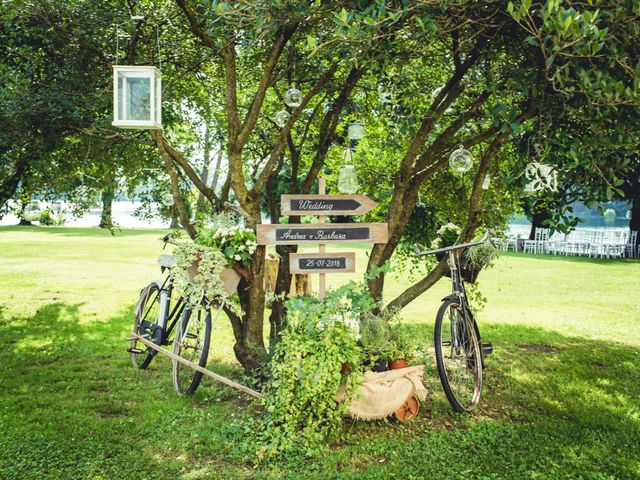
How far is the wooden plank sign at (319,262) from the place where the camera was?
449 centimetres

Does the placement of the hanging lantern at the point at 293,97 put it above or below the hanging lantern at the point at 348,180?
above

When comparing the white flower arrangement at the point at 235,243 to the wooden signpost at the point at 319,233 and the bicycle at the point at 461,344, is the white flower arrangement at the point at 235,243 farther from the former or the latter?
the bicycle at the point at 461,344

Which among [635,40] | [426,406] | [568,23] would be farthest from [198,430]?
[635,40]

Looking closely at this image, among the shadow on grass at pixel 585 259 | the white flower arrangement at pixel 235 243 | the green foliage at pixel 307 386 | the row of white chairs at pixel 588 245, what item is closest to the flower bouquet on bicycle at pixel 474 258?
the green foliage at pixel 307 386

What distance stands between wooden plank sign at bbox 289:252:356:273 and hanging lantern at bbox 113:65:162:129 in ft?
5.36

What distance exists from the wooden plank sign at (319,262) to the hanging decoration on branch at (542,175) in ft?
4.96

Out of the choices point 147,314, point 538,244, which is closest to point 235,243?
point 147,314

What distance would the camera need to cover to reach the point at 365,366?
4379 mm

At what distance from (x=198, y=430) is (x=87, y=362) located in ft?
8.50

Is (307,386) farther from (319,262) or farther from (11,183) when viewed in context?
(11,183)

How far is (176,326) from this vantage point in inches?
211

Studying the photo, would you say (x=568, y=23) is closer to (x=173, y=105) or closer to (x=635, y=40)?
(x=635, y=40)

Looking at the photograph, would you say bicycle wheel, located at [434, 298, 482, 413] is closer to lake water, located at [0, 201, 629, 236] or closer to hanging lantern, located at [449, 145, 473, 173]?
hanging lantern, located at [449, 145, 473, 173]

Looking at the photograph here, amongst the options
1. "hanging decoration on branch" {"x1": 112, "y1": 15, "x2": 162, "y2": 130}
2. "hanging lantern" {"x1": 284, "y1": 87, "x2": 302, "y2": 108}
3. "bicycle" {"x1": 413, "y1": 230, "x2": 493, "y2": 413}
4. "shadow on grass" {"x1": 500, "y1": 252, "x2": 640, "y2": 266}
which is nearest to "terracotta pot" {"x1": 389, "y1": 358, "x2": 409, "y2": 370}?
"bicycle" {"x1": 413, "y1": 230, "x2": 493, "y2": 413}
